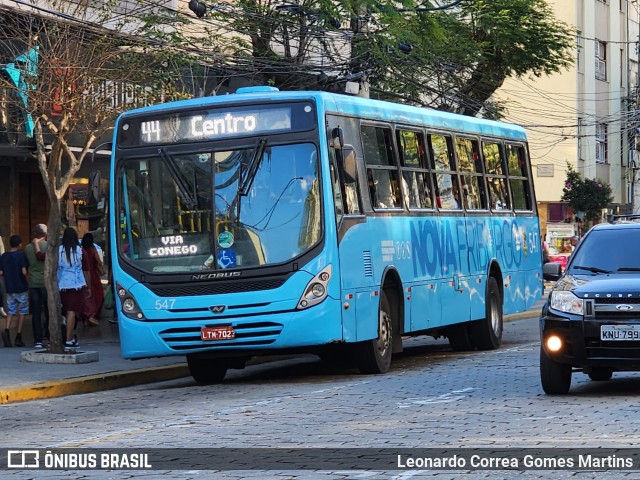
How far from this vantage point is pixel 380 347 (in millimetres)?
16766

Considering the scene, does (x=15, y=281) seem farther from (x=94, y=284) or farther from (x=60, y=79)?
(x=60, y=79)

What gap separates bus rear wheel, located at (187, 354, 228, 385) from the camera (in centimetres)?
1711

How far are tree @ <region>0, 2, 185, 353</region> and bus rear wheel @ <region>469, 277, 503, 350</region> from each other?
20.4 feet

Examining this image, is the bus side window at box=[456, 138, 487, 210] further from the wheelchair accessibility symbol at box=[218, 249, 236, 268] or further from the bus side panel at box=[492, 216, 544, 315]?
the wheelchair accessibility symbol at box=[218, 249, 236, 268]

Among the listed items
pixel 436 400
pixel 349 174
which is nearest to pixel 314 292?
pixel 349 174

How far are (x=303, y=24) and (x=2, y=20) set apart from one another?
6.89 metres

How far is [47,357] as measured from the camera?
1911 centimetres

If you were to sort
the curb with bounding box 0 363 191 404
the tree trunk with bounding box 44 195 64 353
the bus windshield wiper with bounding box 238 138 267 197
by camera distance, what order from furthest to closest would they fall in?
the tree trunk with bounding box 44 195 64 353 < the curb with bounding box 0 363 191 404 < the bus windshield wiper with bounding box 238 138 267 197

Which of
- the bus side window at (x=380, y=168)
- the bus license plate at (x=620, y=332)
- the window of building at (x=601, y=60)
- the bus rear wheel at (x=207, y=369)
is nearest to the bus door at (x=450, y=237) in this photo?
the bus side window at (x=380, y=168)

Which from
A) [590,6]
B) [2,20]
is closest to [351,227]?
[2,20]

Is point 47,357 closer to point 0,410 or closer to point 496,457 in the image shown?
point 0,410

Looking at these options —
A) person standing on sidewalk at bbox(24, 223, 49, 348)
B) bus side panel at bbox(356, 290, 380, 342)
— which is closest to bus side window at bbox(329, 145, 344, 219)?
bus side panel at bbox(356, 290, 380, 342)

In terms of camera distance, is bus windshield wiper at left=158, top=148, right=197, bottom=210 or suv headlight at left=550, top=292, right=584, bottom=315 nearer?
suv headlight at left=550, top=292, right=584, bottom=315

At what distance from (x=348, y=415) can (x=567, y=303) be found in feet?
7.74
